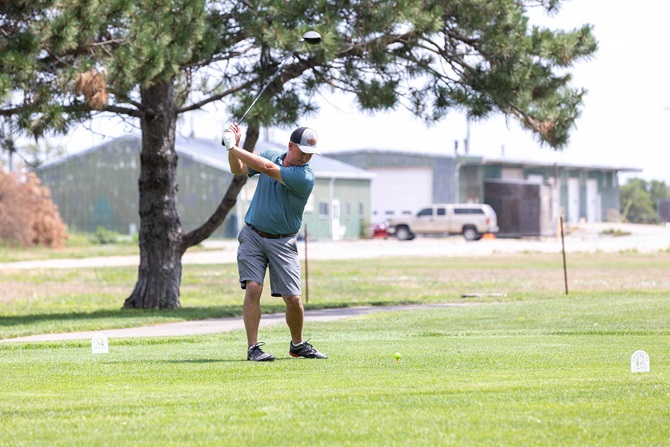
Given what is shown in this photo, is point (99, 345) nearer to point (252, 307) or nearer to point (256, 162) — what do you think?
point (252, 307)

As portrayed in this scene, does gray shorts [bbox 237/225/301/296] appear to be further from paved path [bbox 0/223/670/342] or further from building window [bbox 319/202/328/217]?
building window [bbox 319/202/328/217]

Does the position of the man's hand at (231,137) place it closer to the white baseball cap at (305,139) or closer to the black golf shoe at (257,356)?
the white baseball cap at (305,139)

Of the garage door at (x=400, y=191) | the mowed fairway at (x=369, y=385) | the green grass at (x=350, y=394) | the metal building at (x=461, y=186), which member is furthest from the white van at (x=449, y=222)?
the green grass at (x=350, y=394)

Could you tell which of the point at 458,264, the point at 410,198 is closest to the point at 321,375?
the point at 458,264

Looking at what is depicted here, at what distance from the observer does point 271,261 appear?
1009 centimetres

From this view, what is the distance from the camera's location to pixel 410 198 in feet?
253

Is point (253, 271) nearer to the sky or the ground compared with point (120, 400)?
nearer to the sky

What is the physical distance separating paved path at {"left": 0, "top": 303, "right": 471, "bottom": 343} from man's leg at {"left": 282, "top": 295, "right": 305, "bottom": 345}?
467cm

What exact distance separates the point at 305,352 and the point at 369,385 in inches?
91.9

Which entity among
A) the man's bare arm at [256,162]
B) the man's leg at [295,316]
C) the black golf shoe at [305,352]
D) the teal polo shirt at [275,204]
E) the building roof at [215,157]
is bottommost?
the black golf shoe at [305,352]

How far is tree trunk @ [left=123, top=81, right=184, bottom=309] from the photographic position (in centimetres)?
2011

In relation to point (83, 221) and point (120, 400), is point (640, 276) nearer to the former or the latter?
point (120, 400)

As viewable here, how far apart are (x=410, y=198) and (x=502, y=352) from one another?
67.0 m

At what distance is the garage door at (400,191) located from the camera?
76.4 meters
